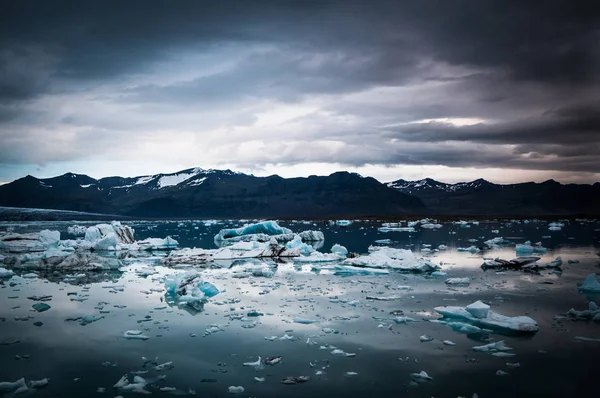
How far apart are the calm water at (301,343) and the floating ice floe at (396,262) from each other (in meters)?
3.51

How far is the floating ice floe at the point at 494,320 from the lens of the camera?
29.3ft

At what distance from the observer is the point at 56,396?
6.02 m

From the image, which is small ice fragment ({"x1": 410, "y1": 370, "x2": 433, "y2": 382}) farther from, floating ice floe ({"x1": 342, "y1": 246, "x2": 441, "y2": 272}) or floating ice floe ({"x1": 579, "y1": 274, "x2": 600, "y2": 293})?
floating ice floe ({"x1": 342, "y1": 246, "x2": 441, "y2": 272})

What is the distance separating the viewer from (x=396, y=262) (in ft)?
62.2

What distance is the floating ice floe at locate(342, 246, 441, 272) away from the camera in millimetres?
18047

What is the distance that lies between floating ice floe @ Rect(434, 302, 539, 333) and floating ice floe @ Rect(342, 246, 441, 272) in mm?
8107

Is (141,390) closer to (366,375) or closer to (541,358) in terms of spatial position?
(366,375)

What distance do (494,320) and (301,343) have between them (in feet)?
13.4

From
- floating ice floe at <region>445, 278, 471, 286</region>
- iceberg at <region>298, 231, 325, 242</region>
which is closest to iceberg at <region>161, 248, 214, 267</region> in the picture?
floating ice floe at <region>445, 278, 471, 286</region>

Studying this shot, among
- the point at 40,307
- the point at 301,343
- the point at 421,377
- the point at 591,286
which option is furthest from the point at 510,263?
the point at 40,307

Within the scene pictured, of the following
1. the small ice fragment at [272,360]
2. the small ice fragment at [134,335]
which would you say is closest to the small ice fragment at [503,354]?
the small ice fragment at [272,360]

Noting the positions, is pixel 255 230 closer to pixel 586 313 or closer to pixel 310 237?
pixel 310 237

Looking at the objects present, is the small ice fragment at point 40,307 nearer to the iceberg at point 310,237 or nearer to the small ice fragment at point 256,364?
the small ice fragment at point 256,364

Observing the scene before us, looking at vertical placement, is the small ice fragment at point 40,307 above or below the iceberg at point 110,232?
below
